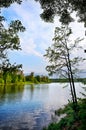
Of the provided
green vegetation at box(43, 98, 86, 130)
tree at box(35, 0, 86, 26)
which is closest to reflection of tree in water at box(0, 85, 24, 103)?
green vegetation at box(43, 98, 86, 130)

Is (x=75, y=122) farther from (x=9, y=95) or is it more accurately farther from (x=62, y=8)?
(x=9, y=95)

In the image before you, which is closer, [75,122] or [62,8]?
[62,8]

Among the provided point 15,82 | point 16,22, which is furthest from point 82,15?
point 15,82

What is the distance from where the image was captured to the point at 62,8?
1071cm

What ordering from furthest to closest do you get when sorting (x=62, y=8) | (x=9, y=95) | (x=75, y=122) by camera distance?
(x=9, y=95)
(x=75, y=122)
(x=62, y=8)

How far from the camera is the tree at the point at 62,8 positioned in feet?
33.9

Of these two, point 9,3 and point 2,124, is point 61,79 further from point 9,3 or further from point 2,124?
point 9,3

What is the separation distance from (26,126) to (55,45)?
36.5 ft

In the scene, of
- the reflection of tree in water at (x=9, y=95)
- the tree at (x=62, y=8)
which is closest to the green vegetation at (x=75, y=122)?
the tree at (x=62, y=8)

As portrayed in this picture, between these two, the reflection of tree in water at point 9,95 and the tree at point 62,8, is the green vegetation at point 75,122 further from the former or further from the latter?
the reflection of tree in water at point 9,95

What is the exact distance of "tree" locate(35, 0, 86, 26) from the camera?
1034cm

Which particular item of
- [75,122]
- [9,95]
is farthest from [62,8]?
[9,95]

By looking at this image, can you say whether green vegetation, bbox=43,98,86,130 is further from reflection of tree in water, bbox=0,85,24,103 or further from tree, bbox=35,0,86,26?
reflection of tree in water, bbox=0,85,24,103

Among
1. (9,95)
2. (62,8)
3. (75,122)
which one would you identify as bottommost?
(75,122)
